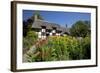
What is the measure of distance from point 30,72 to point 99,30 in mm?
849

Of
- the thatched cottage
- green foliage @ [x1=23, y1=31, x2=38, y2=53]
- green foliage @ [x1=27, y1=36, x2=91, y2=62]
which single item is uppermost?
the thatched cottage

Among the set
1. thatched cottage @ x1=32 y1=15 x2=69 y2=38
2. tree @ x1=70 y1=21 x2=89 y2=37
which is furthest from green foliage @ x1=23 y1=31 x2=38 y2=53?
tree @ x1=70 y1=21 x2=89 y2=37

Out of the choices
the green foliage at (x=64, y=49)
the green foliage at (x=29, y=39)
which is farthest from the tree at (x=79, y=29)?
the green foliage at (x=29, y=39)

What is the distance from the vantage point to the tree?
2.22 metres

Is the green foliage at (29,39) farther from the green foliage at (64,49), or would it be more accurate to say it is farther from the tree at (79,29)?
the tree at (79,29)

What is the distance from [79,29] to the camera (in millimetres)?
2264

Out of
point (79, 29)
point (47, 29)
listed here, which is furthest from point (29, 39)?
point (79, 29)

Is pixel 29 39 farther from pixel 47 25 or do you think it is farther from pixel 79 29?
pixel 79 29

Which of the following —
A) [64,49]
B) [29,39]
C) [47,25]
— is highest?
[47,25]

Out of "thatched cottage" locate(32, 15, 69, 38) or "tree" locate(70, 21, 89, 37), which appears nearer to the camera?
"thatched cottage" locate(32, 15, 69, 38)

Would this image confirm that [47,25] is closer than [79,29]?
Yes

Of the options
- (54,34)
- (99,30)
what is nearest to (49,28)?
(54,34)

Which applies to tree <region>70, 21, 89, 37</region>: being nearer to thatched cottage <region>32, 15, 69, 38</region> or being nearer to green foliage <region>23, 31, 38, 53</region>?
thatched cottage <region>32, 15, 69, 38</region>

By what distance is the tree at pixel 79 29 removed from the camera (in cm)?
222
